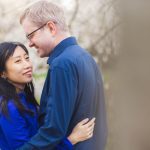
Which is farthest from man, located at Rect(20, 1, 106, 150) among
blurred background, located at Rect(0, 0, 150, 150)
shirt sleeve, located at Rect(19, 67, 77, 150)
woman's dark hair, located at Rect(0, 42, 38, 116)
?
blurred background, located at Rect(0, 0, 150, 150)

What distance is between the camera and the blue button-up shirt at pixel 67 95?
2277mm

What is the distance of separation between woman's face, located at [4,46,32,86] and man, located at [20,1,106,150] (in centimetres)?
24

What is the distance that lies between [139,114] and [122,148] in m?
0.39

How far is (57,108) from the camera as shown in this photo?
229cm

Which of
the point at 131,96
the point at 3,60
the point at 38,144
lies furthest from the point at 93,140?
the point at 131,96

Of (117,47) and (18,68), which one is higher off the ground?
(18,68)

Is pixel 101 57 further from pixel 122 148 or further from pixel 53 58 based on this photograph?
pixel 53 58

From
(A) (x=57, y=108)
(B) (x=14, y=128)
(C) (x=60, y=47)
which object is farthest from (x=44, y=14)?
(B) (x=14, y=128)

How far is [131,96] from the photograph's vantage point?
14.0ft

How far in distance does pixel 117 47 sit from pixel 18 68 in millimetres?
1795

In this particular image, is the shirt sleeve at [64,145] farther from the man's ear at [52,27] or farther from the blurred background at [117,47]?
the blurred background at [117,47]

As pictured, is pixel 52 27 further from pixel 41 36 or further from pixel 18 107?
pixel 18 107

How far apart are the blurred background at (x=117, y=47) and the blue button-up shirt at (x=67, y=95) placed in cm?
175

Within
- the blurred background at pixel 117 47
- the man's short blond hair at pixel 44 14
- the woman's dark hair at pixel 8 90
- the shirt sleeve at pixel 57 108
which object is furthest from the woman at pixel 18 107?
the blurred background at pixel 117 47
